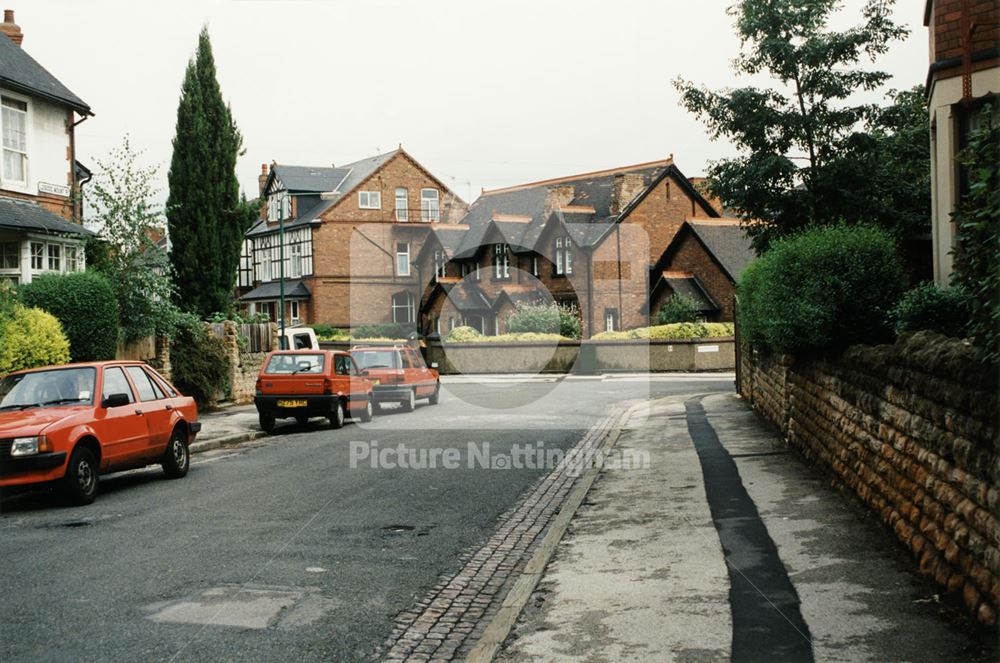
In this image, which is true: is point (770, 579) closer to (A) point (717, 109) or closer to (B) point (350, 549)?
(B) point (350, 549)

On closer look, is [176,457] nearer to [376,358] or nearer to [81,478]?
[81,478]

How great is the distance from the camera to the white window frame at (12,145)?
77.9ft

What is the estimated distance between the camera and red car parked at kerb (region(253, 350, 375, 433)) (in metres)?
19.7

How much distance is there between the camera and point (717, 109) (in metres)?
26.8

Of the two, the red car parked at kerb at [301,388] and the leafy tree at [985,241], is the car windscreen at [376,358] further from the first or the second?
the leafy tree at [985,241]

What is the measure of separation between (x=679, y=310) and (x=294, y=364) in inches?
1205

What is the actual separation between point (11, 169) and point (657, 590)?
22.8 meters

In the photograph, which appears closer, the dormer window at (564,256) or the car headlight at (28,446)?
the car headlight at (28,446)

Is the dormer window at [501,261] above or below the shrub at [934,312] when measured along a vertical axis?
above

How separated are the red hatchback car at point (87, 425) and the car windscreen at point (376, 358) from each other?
10869 millimetres

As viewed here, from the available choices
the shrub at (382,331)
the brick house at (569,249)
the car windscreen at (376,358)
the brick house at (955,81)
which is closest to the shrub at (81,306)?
the car windscreen at (376,358)

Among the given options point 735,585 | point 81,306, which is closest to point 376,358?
point 81,306

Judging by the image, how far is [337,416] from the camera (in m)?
20.1

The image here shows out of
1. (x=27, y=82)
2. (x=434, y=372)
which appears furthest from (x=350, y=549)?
(x=27, y=82)
